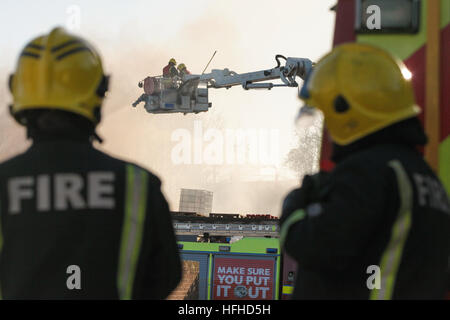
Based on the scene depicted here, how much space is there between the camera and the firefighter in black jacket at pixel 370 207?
1.82 meters

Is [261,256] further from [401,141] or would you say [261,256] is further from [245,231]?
[401,141]

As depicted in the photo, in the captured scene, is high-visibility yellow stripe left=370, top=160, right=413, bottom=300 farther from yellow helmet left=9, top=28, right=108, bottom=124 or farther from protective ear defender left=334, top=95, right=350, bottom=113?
yellow helmet left=9, top=28, right=108, bottom=124

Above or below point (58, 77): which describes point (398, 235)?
below

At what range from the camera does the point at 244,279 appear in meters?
8.47

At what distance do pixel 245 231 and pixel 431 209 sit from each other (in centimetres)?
998

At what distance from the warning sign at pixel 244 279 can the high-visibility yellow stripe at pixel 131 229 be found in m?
6.63

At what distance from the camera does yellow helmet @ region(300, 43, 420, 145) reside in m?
2.04

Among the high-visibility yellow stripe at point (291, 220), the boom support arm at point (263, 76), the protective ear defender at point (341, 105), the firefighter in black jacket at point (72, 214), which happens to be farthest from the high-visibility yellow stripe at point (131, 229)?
the boom support arm at point (263, 76)

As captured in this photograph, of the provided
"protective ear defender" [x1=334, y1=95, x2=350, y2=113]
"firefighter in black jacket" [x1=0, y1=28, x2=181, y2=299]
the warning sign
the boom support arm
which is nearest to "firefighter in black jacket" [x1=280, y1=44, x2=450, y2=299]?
"protective ear defender" [x1=334, y1=95, x2=350, y2=113]

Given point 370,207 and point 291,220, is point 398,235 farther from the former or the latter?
point 291,220

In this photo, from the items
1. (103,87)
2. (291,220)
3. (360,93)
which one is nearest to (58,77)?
(103,87)

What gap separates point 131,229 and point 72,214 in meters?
0.18
